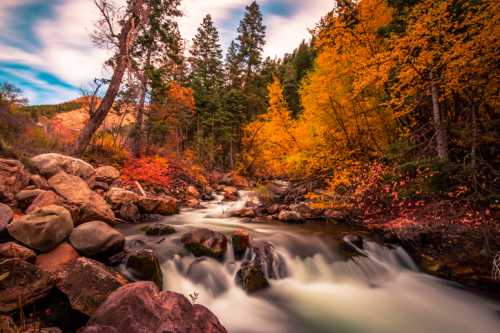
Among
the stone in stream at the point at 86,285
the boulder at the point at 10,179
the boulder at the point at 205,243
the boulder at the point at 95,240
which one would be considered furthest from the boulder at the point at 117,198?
the stone in stream at the point at 86,285

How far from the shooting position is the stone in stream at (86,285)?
11.1ft

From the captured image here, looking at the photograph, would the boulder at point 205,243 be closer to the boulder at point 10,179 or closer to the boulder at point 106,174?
the boulder at point 10,179

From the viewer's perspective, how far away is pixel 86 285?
11.5 feet

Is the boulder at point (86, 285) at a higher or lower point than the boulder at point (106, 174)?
lower

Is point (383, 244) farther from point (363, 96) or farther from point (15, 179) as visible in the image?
point (15, 179)

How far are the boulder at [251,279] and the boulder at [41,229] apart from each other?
3.72 meters

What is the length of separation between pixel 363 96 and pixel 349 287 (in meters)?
7.31

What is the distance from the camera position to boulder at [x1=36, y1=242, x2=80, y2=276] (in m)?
3.93

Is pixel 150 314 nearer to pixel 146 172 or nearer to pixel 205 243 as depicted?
pixel 205 243

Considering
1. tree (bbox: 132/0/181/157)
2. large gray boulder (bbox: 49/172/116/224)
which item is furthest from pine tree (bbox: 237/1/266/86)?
large gray boulder (bbox: 49/172/116/224)

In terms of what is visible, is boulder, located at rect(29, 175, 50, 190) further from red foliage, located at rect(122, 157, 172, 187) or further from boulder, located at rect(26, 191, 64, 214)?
red foliage, located at rect(122, 157, 172, 187)

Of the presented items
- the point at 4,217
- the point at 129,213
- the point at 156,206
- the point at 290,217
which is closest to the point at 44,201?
the point at 4,217

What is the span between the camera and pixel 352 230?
372 inches

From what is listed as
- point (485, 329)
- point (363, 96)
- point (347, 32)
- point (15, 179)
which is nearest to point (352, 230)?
point (485, 329)
